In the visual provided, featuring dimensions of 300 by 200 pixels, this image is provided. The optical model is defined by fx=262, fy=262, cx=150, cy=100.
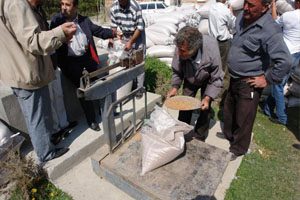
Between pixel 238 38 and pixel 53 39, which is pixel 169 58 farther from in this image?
pixel 53 39

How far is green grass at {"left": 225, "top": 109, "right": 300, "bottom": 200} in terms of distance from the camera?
103 inches

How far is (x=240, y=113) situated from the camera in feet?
9.16

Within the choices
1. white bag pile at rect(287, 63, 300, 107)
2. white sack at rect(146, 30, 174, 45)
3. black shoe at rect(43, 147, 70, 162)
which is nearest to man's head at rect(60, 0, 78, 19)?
black shoe at rect(43, 147, 70, 162)

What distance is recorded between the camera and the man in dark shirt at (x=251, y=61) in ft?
7.63

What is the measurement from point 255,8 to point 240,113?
106 cm

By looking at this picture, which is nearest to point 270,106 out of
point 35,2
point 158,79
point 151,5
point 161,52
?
point 158,79

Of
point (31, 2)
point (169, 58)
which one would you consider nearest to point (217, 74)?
point (31, 2)

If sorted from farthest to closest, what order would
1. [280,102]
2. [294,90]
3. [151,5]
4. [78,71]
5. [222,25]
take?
1. [151,5]
2. [222,25]
3. [294,90]
4. [280,102]
5. [78,71]

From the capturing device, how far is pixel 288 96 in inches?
182

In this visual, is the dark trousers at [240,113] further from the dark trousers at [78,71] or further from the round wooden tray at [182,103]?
the dark trousers at [78,71]

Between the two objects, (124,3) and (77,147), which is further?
(124,3)

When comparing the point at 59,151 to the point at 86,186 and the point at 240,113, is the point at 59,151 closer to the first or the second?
the point at 86,186

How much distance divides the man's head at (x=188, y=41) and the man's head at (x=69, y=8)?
1142 millimetres

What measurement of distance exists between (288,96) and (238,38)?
2646mm
